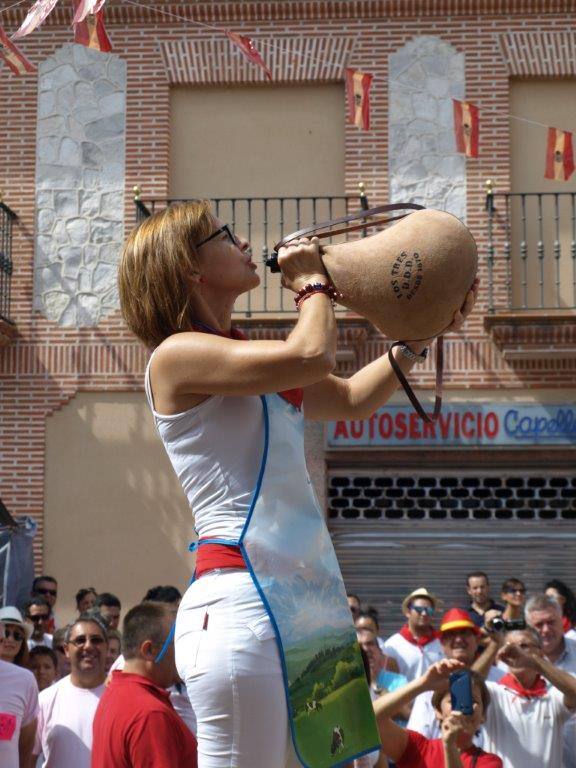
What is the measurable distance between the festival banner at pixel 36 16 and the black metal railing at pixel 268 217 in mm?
4568

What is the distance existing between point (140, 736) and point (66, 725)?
81.0 inches

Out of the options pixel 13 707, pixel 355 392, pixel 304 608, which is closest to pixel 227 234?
pixel 355 392

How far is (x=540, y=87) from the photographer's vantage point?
14016mm

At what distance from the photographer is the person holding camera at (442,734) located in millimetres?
5242

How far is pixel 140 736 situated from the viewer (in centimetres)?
440

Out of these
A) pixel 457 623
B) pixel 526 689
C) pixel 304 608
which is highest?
pixel 304 608

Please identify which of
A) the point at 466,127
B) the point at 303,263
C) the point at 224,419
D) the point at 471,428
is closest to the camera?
the point at 224,419

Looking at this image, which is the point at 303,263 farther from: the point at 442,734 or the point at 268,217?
the point at 268,217

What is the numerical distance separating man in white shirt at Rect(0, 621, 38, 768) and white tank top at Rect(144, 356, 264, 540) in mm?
3409

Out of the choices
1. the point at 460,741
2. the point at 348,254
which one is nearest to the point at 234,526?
the point at 348,254

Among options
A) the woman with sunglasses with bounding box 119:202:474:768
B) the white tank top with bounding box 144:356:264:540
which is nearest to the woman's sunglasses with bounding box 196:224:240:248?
the woman with sunglasses with bounding box 119:202:474:768

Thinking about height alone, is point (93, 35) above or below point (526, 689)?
above

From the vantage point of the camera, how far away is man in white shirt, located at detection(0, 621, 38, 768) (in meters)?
5.86

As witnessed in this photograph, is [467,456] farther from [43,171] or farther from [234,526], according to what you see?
[234,526]
